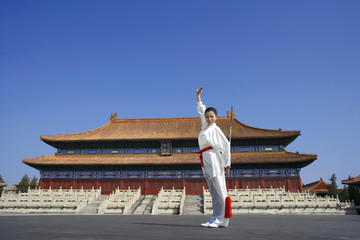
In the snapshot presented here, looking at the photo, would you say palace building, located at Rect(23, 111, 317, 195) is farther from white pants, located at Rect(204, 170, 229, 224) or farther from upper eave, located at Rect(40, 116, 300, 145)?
white pants, located at Rect(204, 170, 229, 224)

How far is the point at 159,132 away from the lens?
28609mm

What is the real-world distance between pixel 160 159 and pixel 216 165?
798 inches

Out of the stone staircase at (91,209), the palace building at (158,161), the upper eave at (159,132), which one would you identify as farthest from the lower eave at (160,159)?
the stone staircase at (91,209)

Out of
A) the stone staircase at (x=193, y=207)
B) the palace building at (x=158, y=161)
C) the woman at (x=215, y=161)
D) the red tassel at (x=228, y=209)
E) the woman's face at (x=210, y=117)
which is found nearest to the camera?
the red tassel at (x=228, y=209)

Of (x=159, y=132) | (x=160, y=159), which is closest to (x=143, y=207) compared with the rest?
(x=160, y=159)

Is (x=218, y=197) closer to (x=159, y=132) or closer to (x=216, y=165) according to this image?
(x=216, y=165)

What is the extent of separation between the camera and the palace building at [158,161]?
939 inches

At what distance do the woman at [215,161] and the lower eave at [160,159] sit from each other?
1861 centimetres

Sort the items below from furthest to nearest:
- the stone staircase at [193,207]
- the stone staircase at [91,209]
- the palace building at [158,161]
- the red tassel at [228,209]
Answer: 1. the palace building at [158,161]
2. the stone staircase at [91,209]
3. the stone staircase at [193,207]
4. the red tassel at [228,209]

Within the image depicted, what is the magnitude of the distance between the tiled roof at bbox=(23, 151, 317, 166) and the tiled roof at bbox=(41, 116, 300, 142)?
70.7 inches

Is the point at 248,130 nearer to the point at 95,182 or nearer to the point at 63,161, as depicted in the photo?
the point at 95,182

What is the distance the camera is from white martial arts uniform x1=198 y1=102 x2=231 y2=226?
469 cm

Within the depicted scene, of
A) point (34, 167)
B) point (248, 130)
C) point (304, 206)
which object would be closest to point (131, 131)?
point (34, 167)

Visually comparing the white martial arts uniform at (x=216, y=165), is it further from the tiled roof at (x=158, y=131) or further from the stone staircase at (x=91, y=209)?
the tiled roof at (x=158, y=131)
